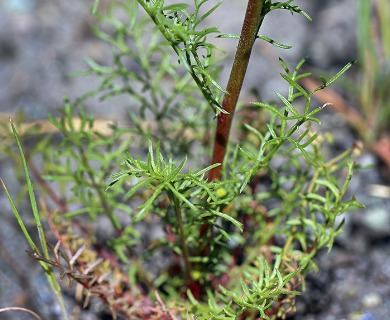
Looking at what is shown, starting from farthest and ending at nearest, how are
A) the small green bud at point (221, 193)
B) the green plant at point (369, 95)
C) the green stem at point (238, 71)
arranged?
the green plant at point (369, 95)
the small green bud at point (221, 193)
the green stem at point (238, 71)

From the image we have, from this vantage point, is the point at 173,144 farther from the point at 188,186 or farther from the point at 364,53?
the point at 364,53

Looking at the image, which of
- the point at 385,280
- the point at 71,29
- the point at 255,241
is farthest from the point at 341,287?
the point at 71,29

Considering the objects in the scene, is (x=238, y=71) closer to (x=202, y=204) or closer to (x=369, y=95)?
(x=202, y=204)

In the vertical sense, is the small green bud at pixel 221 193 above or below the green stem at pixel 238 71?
below

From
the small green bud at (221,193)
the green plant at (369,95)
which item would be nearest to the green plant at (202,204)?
the small green bud at (221,193)

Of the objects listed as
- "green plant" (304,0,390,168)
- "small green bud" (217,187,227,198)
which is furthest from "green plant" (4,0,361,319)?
"green plant" (304,0,390,168)

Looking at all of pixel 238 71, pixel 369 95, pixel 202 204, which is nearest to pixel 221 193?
pixel 202 204

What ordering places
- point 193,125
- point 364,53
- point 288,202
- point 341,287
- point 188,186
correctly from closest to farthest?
point 188,186
point 288,202
point 193,125
point 341,287
point 364,53

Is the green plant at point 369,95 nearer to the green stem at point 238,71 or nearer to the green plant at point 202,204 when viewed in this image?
the green plant at point 202,204

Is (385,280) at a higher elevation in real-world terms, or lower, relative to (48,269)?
lower
